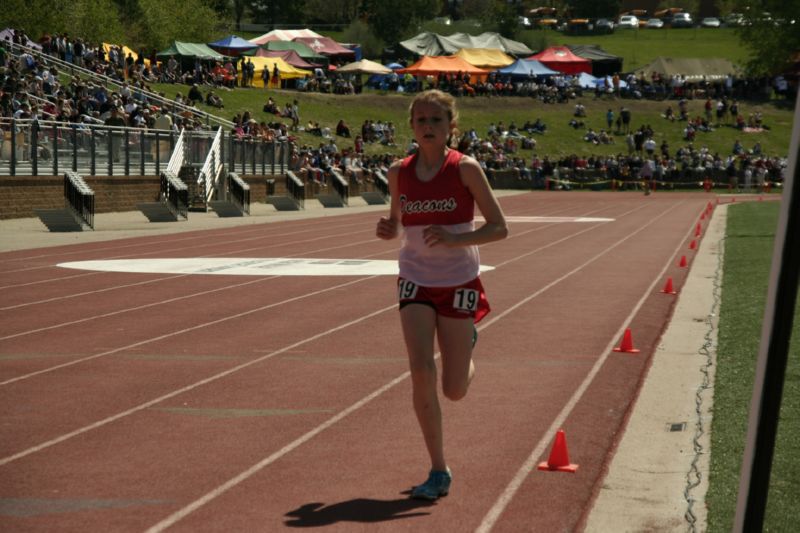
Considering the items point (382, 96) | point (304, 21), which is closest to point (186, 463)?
point (382, 96)

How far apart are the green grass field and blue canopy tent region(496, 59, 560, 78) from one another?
5392 centimetres

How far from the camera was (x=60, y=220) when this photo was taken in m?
27.5

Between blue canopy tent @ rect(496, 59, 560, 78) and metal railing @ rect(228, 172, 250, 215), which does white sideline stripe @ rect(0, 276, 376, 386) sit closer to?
metal railing @ rect(228, 172, 250, 215)

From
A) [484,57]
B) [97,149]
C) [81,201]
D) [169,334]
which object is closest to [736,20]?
[484,57]

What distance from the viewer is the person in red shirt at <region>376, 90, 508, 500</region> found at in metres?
6.06

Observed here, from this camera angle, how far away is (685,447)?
24.7 ft

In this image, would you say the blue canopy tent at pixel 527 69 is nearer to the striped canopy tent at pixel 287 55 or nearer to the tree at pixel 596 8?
the striped canopy tent at pixel 287 55

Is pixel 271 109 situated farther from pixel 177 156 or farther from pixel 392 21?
pixel 392 21

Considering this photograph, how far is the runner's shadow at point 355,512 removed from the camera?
19.1 feet

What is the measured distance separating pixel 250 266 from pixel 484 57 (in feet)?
185

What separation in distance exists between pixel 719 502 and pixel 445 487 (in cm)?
126

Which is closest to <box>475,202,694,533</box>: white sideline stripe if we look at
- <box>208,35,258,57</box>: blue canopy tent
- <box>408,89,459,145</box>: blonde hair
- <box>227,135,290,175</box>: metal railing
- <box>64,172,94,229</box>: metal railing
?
<box>408,89,459,145</box>: blonde hair

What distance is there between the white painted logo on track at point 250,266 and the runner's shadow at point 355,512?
1240 centimetres

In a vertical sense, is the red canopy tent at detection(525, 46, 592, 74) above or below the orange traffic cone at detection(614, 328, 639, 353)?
above
